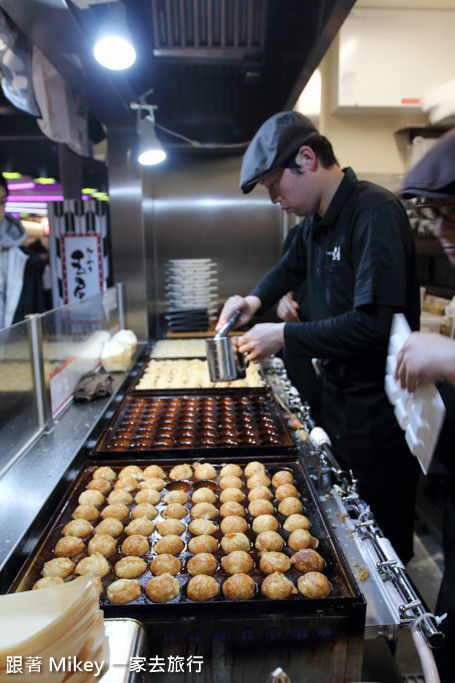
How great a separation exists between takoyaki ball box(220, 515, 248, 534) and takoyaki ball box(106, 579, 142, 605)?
1.09 feet

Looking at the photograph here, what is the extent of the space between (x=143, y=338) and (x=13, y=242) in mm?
1324

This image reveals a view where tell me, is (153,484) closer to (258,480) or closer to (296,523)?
(258,480)

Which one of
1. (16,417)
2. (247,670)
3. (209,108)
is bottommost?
(247,670)

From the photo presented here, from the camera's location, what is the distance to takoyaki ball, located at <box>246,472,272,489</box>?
62.1 inches

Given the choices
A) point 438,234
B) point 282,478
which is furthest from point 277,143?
point 282,478

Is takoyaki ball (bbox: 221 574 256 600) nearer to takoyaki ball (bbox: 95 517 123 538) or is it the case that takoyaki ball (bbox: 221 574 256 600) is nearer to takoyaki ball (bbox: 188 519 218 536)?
takoyaki ball (bbox: 188 519 218 536)

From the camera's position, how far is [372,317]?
1.87m

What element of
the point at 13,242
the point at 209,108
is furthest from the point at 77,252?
the point at 209,108

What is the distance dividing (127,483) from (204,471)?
0.28 metres

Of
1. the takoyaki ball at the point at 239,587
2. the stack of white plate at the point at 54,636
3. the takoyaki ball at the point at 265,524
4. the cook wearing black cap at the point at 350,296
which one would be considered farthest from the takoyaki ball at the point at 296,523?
the cook wearing black cap at the point at 350,296

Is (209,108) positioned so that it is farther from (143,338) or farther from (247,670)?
(247,670)

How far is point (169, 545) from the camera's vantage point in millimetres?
1277

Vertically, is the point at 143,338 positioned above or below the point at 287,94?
below

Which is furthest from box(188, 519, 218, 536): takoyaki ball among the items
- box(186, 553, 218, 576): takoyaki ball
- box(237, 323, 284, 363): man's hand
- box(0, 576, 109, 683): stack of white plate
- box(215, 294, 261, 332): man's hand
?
box(215, 294, 261, 332): man's hand
